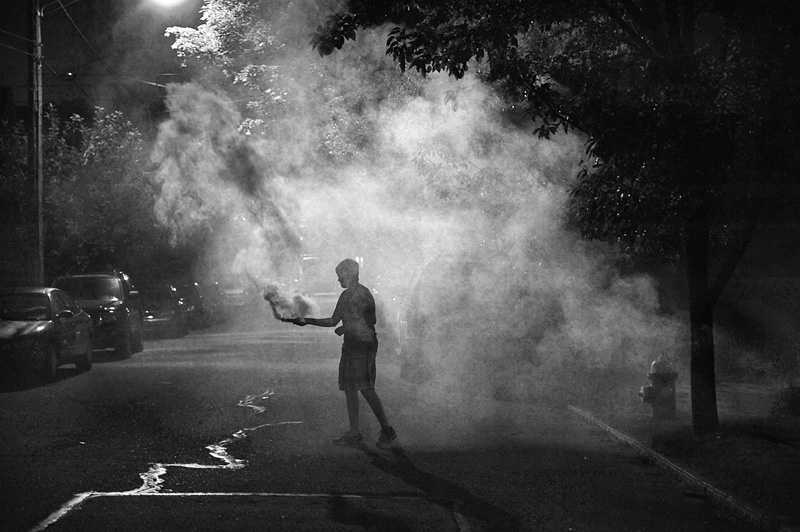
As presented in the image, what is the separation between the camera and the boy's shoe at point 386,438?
965 centimetres

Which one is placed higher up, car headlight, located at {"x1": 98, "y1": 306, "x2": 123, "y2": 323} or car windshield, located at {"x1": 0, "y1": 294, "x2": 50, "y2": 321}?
car windshield, located at {"x1": 0, "y1": 294, "x2": 50, "y2": 321}

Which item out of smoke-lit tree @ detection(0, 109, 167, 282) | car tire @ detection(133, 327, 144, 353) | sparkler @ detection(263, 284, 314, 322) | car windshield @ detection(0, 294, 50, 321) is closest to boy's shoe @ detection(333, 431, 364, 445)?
sparkler @ detection(263, 284, 314, 322)

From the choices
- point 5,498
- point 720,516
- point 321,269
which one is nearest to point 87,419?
point 5,498

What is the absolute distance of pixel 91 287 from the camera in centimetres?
2112

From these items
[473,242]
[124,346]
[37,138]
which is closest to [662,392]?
[473,242]

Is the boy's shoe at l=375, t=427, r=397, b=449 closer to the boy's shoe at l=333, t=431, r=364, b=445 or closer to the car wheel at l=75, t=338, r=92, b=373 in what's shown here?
the boy's shoe at l=333, t=431, r=364, b=445

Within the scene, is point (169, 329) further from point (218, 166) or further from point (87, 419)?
point (87, 419)

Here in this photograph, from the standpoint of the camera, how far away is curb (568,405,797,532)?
264 inches

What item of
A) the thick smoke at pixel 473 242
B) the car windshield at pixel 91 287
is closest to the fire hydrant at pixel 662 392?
the thick smoke at pixel 473 242

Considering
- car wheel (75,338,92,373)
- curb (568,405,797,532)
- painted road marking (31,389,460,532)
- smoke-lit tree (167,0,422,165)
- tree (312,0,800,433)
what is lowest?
curb (568,405,797,532)

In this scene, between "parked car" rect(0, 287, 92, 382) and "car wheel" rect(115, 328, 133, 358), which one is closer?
"parked car" rect(0, 287, 92, 382)

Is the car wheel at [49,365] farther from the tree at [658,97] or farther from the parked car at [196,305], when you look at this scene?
the parked car at [196,305]

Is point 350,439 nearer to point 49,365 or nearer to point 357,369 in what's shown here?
point 357,369

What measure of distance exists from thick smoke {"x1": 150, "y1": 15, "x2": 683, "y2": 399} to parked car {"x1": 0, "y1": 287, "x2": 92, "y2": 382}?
3.29m
